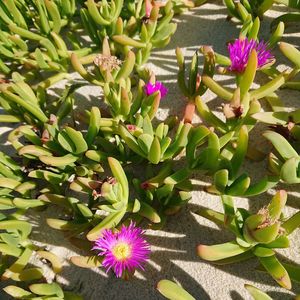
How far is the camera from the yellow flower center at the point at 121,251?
98cm

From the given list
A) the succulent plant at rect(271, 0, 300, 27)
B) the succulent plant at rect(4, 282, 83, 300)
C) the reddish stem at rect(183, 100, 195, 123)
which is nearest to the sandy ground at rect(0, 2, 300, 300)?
the succulent plant at rect(4, 282, 83, 300)

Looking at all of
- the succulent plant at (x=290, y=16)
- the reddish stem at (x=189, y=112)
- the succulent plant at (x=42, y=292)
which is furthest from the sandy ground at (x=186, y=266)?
the succulent plant at (x=290, y=16)

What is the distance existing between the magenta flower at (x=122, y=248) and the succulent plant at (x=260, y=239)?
0.18 meters

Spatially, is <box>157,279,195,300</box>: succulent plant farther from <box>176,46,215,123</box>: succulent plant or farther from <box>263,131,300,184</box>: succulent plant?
<box>176,46,215,123</box>: succulent plant

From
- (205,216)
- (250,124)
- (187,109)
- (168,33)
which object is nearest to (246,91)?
(250,124)

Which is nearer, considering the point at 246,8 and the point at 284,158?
the point at 284,158

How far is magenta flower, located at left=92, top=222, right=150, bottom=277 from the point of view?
0.98 meters

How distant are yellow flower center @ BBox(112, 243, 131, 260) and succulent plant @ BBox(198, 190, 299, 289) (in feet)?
0.66

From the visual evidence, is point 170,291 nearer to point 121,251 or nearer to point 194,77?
point 121,251

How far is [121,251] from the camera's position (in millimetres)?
988

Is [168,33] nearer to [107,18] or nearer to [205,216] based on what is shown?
[107,18]

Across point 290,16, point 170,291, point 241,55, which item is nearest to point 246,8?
point 290,16

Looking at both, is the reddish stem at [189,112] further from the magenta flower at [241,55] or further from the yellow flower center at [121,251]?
the yellow flower center at [121,251]

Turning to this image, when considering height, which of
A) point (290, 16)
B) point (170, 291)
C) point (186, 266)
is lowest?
point (186, 266)
